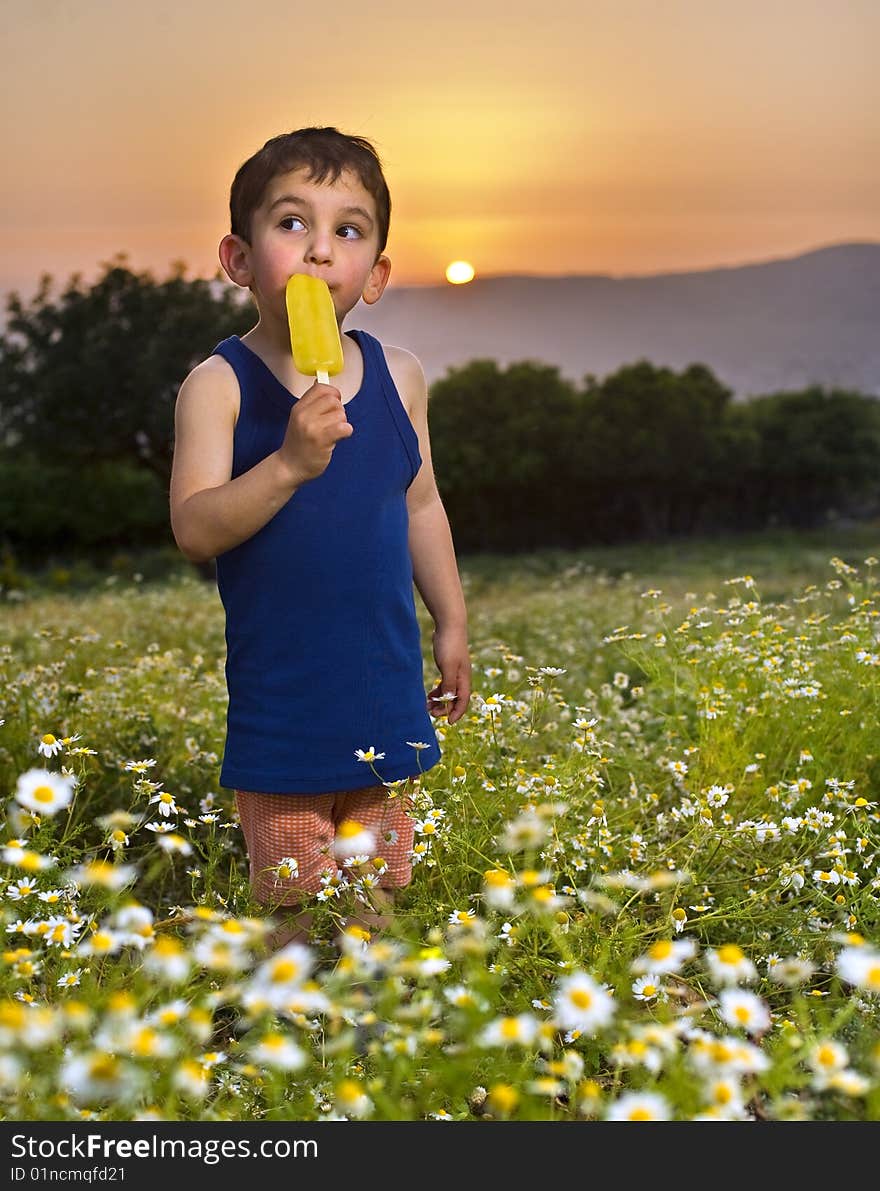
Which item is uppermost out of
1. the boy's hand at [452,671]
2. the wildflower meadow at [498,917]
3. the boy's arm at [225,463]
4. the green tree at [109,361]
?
the green tree at [109,361]

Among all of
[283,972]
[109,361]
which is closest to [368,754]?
[283,972]

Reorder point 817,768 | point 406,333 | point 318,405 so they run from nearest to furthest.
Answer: point 318,405
point 817,768
point 406,333

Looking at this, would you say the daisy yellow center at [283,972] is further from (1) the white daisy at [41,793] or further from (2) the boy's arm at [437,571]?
(2) the boy's arm at [437,571]

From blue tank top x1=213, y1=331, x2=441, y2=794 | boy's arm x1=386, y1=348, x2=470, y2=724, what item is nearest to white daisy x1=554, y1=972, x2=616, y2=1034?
A: blue tank top x1=213, y1=331, x2=441, y2=794

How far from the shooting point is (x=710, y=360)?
2711cm

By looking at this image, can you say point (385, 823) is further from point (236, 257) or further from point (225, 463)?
point (236, 257)

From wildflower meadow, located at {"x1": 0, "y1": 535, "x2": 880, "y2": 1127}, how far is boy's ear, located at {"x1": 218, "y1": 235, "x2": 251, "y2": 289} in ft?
3.58

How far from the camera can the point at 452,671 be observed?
308 cm

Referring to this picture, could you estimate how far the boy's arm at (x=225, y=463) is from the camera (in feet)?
7.66

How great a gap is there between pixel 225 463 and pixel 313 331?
1.21 ft

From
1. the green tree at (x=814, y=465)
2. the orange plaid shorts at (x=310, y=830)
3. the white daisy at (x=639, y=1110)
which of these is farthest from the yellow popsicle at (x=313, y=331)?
the green tree at (x=814, y=465)
